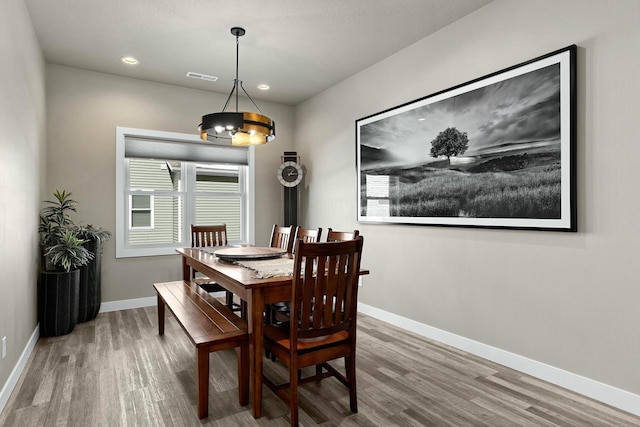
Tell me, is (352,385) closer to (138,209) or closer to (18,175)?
(18,175)

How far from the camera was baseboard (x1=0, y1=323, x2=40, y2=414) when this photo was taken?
7.43ft

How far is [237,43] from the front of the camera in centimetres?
358

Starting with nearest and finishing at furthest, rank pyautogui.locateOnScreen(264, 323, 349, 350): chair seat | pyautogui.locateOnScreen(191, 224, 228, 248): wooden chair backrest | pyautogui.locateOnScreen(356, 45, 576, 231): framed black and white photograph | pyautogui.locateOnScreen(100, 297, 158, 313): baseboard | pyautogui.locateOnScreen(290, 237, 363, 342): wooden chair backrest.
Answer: pyautogui.locateOnScreen(290, 237, 363, 342): wooden chair backrest, pyautogui.locateOnScreen(264, 323, 349, 350): chair seat, pyautogui.locateOnScreen(356, 45, 576, 231): framed black and white photograph, pyautogui.locateOnScreen(191, 224, 228, 248): wooden chair backrest, pyautogui.locateOnScreen(100, 297, 158, 313): baseboard

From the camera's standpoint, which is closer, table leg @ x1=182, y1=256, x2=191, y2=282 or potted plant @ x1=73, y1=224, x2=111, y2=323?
table leg @ x1=182, y1=256, x2=191, y2=282

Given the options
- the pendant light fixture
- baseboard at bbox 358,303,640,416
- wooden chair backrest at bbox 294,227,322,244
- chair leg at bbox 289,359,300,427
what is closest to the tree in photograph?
wooden chair backrest at bbox 294,227,322,244

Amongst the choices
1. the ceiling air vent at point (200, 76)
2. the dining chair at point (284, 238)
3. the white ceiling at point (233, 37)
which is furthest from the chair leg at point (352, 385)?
the ceiling air vent at point (200, 76)

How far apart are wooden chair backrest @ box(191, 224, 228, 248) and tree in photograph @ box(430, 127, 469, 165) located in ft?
8.11

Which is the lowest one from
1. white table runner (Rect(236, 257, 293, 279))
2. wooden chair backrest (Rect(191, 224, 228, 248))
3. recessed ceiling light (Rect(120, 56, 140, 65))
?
white table runner (Rect(236, 257, 293, 279))

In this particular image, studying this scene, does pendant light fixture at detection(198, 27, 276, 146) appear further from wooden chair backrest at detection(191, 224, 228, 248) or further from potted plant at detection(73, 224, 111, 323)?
potted plant at detection(73, 224, 111, 323)

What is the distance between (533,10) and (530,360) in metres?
2.50

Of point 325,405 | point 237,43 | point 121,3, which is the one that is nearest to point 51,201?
point 121,3

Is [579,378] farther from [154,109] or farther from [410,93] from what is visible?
[154,109]

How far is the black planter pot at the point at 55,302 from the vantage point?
343 centimetres

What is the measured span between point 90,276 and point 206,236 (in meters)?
1.25
